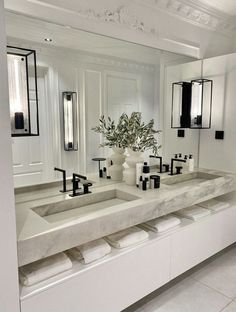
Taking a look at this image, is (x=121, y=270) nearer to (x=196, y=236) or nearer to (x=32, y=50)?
(x=196, y=236)

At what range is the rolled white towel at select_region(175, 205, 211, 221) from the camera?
214 centimetres

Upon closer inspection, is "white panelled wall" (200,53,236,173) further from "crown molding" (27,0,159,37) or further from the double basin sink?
the double basin sink

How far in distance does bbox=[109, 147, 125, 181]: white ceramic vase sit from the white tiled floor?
39.0 inches

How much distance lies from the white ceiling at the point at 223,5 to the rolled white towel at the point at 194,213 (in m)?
1.91

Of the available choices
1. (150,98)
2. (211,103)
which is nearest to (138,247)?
(150,98)

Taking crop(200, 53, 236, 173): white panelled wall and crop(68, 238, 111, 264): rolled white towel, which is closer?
crop(68, 238, 111, 264): rolled white towel

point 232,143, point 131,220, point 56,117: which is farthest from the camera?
point 232,143

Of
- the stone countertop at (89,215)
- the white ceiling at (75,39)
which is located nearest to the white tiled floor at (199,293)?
the stone countertop at (89,215)

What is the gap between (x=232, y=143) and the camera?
2.69m

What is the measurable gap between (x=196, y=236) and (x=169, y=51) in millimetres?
1742

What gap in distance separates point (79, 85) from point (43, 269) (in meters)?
1.33

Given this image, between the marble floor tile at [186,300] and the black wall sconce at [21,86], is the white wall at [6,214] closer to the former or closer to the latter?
the black wall sconce at [21,86]

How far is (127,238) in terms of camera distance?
1680 millimetres

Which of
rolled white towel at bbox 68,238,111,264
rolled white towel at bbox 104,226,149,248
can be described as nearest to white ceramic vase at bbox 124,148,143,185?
rolled white towel at bbox 104,226,149,248
